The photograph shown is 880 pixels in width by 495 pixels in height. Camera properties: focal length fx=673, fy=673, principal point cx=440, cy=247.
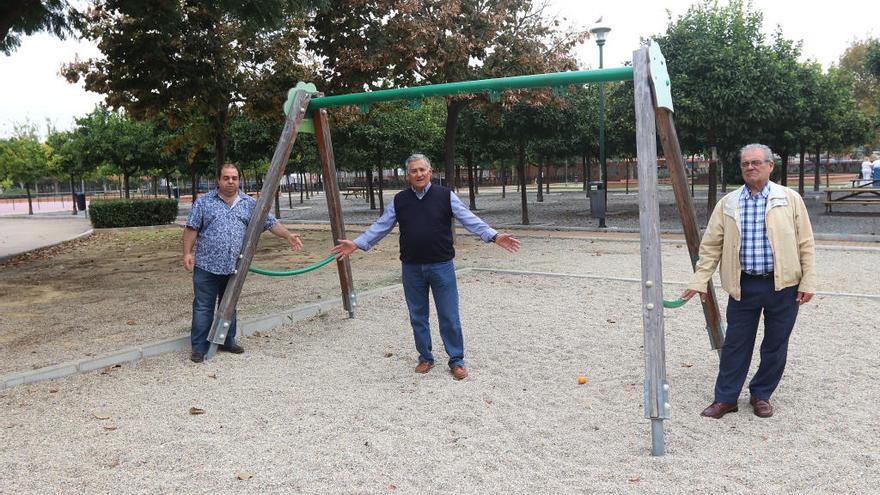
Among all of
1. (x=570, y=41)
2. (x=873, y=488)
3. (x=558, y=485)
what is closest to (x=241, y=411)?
(x=558, y=485)

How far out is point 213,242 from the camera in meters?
5.72

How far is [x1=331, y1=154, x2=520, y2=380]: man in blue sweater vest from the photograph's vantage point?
4922 millimetres

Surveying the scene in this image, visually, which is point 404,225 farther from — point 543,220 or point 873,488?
point 543,220

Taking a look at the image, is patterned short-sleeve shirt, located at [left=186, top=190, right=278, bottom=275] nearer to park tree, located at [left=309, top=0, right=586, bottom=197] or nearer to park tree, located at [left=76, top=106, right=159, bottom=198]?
park tree, located at [left=309, top=0, right=586, bottom=197]

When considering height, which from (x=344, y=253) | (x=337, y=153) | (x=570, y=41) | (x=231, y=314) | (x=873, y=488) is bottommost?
(x=873, y=488)

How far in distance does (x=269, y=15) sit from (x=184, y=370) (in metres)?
5.27

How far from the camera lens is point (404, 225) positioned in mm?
5016

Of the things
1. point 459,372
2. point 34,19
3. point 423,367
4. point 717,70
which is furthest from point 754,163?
point 717,70

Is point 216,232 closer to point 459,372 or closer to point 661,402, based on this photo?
point 459,372

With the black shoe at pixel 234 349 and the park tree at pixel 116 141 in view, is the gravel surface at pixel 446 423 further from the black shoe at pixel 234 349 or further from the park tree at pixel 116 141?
the park tree at pixel 116 141

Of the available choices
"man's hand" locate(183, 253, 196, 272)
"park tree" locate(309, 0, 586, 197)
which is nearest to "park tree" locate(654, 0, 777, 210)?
"park tree" locate(309, 0, 586, 197)

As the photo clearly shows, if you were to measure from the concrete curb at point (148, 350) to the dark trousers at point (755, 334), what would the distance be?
444 centimetres

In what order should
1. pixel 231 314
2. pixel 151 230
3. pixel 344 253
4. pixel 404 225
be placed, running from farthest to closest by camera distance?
pixel 151 230 → pixel 231 314 → pixel 344 253 → pixel 404 225

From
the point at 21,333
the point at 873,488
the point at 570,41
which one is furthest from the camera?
the point at 570,41
